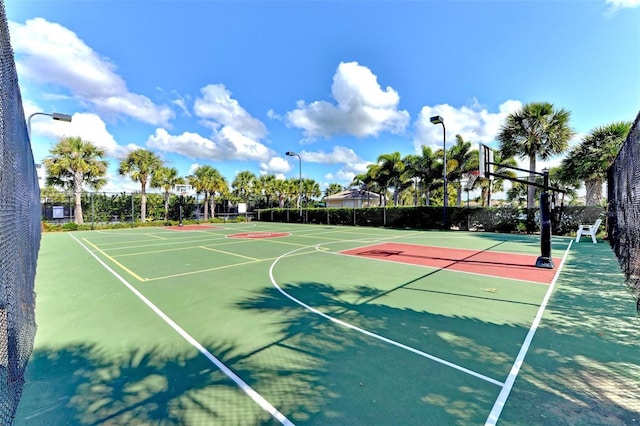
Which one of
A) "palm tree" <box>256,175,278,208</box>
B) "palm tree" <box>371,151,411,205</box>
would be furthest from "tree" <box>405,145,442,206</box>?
"palm tree" <box>256,175,278,208</box>

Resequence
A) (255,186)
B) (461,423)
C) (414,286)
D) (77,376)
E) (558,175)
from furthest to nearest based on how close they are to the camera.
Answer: (255,186) < (558,175) < (414,286) < (77,376) < (461,423)

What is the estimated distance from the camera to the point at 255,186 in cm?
4503

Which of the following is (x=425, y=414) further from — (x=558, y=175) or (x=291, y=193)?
(x=291, y=193)

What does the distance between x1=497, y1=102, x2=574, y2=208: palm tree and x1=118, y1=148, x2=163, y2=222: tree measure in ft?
108

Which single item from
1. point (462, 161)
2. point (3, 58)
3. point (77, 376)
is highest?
point (462, 161)

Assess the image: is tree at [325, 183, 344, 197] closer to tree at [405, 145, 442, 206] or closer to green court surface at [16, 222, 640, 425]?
tree at [405, 145, 442, 206]

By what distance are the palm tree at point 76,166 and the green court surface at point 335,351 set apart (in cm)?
2302

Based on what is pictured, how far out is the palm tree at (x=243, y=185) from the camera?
44062 mm

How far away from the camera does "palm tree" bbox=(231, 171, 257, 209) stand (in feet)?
145

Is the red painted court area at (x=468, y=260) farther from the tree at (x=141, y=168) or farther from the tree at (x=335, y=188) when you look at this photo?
the tree at (x=335, y=188)

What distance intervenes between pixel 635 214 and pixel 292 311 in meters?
8.30

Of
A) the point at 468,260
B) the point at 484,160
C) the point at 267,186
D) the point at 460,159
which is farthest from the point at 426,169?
the point at 267,186

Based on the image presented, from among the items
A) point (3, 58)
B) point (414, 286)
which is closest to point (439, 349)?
point (414, 286)

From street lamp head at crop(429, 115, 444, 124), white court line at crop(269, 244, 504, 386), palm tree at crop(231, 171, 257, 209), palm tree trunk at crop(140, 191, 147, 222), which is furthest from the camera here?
palm tree at crop(231, 171, 257, 209)
